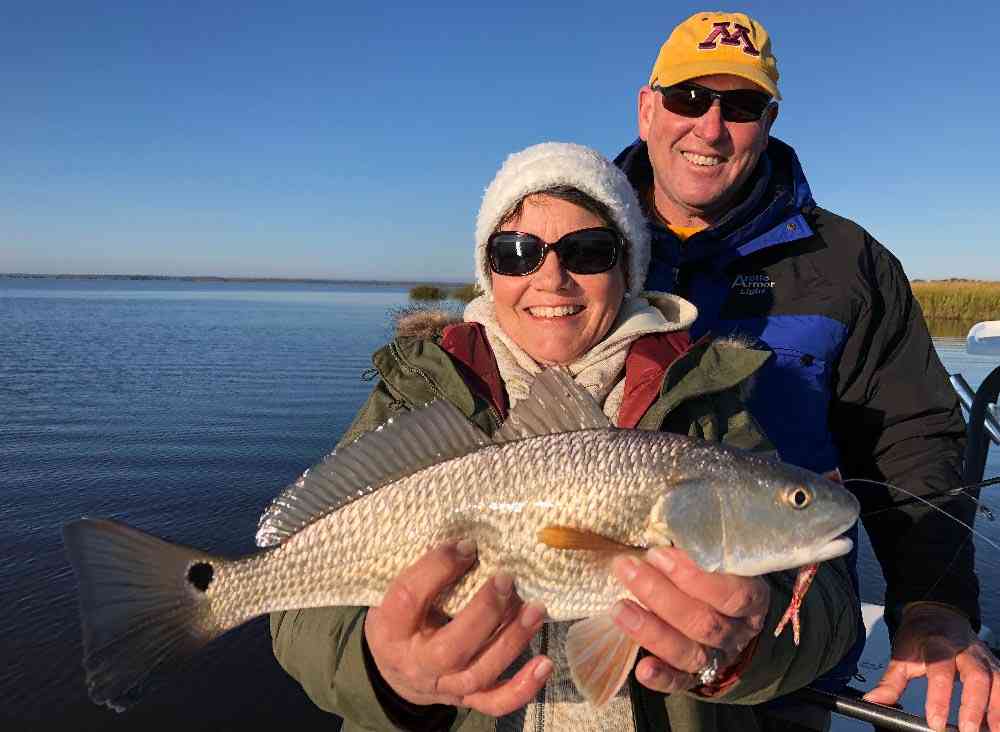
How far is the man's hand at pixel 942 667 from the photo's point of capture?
9.46ft

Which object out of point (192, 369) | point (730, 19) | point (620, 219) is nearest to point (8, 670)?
point (620, 219)

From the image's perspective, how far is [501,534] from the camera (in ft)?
7.92

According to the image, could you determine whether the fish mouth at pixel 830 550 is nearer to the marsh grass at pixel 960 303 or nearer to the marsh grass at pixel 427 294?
the marsh grass at pixel 960 303

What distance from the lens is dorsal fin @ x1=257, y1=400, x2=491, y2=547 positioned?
2584mm

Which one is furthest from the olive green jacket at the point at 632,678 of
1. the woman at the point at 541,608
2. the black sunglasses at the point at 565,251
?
the black sunglasses at the point at 565,251

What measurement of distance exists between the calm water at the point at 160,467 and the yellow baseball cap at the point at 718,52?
5.70 meters

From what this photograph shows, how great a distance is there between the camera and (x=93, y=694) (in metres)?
2.38

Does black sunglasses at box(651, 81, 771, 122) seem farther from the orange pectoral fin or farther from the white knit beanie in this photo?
the orange pectoral fin

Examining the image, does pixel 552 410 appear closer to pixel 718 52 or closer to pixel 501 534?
pixel 501 534

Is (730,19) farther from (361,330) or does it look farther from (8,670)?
(361,330)

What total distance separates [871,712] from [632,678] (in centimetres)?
127

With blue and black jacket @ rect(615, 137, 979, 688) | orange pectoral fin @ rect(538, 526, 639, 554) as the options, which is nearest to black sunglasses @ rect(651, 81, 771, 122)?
blue and black jacket @ rect(615, 137, 979, 688)

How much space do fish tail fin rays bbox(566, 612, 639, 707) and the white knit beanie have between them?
1744 mm

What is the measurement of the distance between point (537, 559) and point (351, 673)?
811 mm
